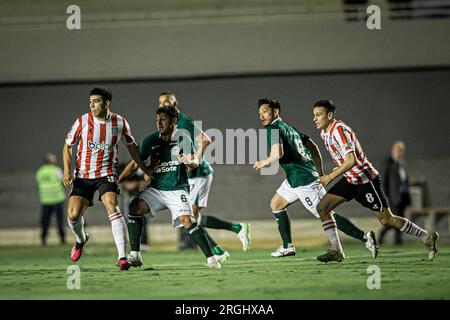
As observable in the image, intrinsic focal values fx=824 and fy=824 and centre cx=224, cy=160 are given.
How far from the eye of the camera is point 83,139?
10.3 meters

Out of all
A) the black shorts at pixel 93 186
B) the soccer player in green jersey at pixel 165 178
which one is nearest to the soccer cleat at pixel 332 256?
the soccer player in green jersey at pixel 165 178

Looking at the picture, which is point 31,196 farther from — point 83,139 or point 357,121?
point 83,139

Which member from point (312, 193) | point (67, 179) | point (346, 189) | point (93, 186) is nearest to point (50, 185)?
point (93, 186)

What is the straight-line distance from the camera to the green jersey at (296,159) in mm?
11023

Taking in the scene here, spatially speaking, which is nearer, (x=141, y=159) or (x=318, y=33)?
(x=141, y=159)

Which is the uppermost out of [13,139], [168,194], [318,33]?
[318,33]

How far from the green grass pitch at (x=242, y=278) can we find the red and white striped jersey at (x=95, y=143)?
1310 mm

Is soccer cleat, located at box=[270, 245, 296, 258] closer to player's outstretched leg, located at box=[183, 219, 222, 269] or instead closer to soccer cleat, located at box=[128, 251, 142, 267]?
player's outstretched leg, located at box=[183, 219, 222, 269]

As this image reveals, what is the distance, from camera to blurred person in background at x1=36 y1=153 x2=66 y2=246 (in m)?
18.1

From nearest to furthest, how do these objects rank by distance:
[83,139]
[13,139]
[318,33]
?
[83,139]
[318,33]
[13,139]

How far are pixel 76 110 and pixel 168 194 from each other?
30.4ft

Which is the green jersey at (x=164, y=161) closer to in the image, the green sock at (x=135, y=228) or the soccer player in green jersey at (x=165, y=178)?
the soccer player in green jersey at (x=165, y=178)
